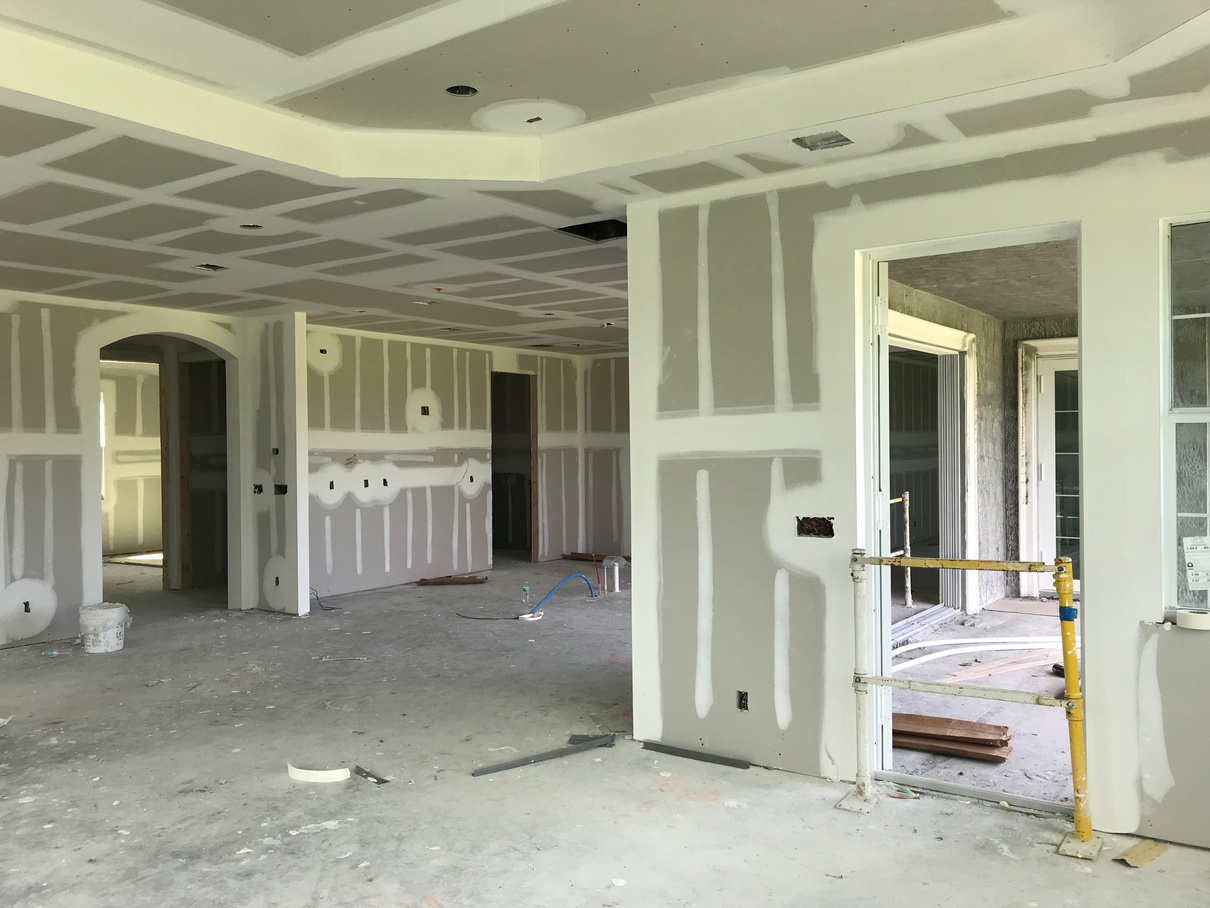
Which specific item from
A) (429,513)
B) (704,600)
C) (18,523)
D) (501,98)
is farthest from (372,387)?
(501,98)

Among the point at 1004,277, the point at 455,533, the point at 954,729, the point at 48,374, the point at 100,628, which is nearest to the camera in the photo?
the point at 954,729

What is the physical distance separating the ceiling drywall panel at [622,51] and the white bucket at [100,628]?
441 centimetres

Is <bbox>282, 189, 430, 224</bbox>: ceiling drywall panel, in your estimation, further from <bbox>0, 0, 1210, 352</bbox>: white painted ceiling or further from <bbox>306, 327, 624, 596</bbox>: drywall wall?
<bbox>306, 327, 624, 596</bbox>: drywall wall

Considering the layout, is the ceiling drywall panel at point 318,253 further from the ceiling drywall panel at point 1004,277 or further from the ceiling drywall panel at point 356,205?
the ceiling drywall panel at point 1004,277

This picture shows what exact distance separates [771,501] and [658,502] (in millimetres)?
571

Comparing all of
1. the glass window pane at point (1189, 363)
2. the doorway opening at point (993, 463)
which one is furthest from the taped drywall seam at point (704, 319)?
the doorway opening at point (993, 463)

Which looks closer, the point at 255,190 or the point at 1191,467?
the point at 1191,467

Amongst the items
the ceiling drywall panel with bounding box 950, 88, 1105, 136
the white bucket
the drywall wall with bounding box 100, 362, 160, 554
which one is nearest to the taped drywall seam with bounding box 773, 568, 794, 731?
the ceiling drywall panel with bounding box 950, 88, 1105, 136

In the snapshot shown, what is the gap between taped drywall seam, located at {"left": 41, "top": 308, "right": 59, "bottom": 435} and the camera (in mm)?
6672

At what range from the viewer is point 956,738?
13.4 feet

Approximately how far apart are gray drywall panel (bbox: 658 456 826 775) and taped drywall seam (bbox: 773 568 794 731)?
15mm

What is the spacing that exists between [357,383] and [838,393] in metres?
6.17

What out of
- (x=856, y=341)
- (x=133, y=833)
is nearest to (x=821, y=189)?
(x=856, y=341)

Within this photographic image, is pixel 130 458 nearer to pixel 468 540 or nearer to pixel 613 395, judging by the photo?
pixel 468 540
